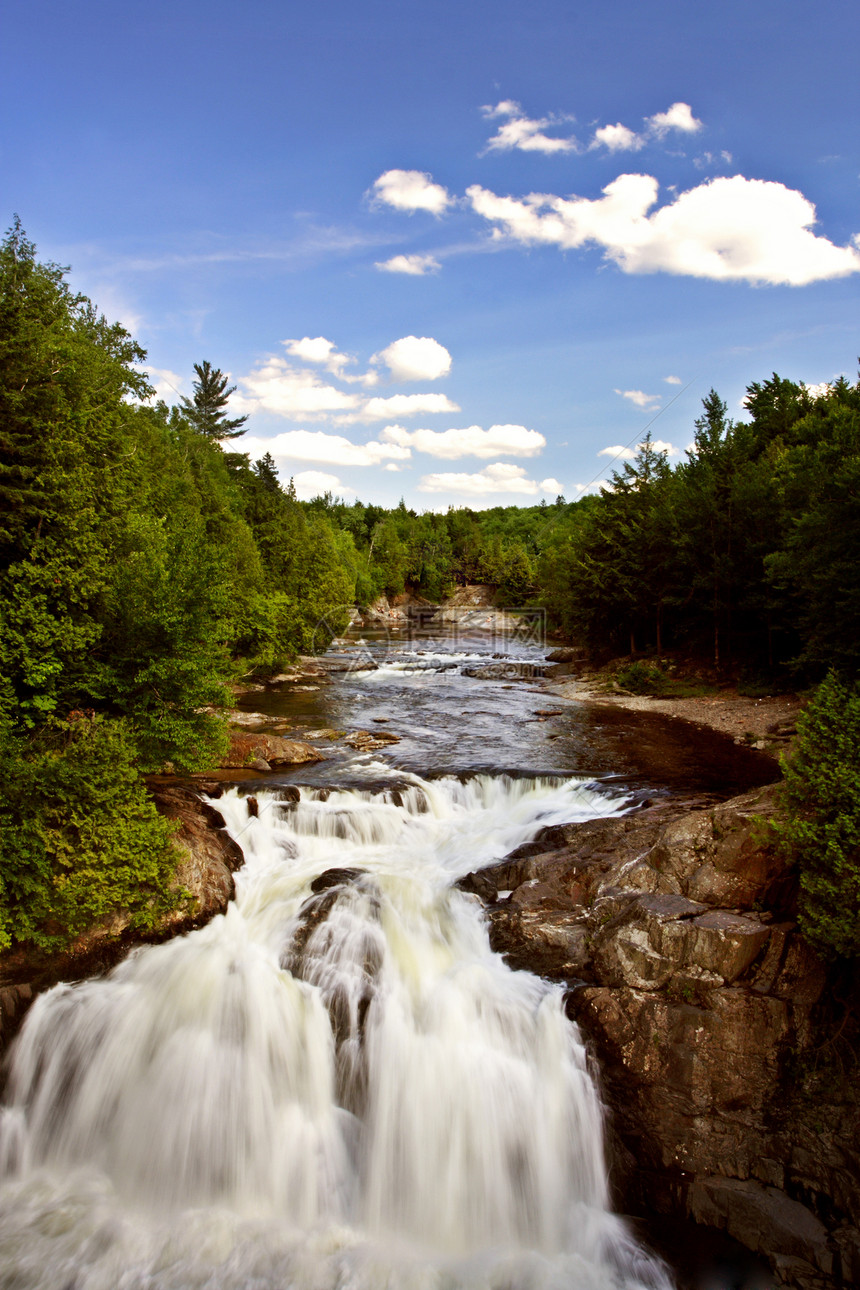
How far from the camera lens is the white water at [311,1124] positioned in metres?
7.81

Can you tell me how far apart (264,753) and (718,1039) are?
14.6 meters

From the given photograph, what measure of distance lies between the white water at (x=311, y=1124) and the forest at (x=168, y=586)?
77.6 inches

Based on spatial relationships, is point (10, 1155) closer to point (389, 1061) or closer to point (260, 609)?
point (389, 1061)

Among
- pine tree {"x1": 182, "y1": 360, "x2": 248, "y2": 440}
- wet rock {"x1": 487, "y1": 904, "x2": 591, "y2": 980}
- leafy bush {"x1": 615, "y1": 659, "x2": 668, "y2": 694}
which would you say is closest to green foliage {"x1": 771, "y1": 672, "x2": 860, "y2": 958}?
wet rock {"x1": 487, "y1": 904, "x2": 591, "y2": 980}

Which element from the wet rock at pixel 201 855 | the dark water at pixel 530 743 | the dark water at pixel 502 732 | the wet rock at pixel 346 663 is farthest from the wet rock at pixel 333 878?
the wet rock at pixel 346 663

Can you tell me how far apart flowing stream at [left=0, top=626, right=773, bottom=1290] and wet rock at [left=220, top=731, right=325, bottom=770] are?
7.48m

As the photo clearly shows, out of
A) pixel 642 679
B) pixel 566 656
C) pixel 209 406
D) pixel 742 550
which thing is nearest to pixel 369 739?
pixel 642 679

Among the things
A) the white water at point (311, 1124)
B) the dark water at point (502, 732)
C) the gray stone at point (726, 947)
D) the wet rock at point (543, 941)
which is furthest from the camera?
the dark water at point (502, 732)

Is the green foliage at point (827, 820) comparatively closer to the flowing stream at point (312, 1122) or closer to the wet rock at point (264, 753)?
the flowing stream at point (312, 1122)

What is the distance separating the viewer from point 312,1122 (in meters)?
9.26

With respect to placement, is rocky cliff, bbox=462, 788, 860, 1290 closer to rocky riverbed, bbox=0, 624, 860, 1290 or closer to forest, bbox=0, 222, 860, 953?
rocky riverbed, bbox=0, 624, 860, 1290

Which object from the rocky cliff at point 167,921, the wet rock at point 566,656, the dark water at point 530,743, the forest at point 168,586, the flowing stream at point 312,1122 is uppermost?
the forest at point 168,586

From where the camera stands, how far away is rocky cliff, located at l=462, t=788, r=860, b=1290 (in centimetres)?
747

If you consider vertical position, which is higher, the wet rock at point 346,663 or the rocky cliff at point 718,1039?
the wet rock at point 346,663
